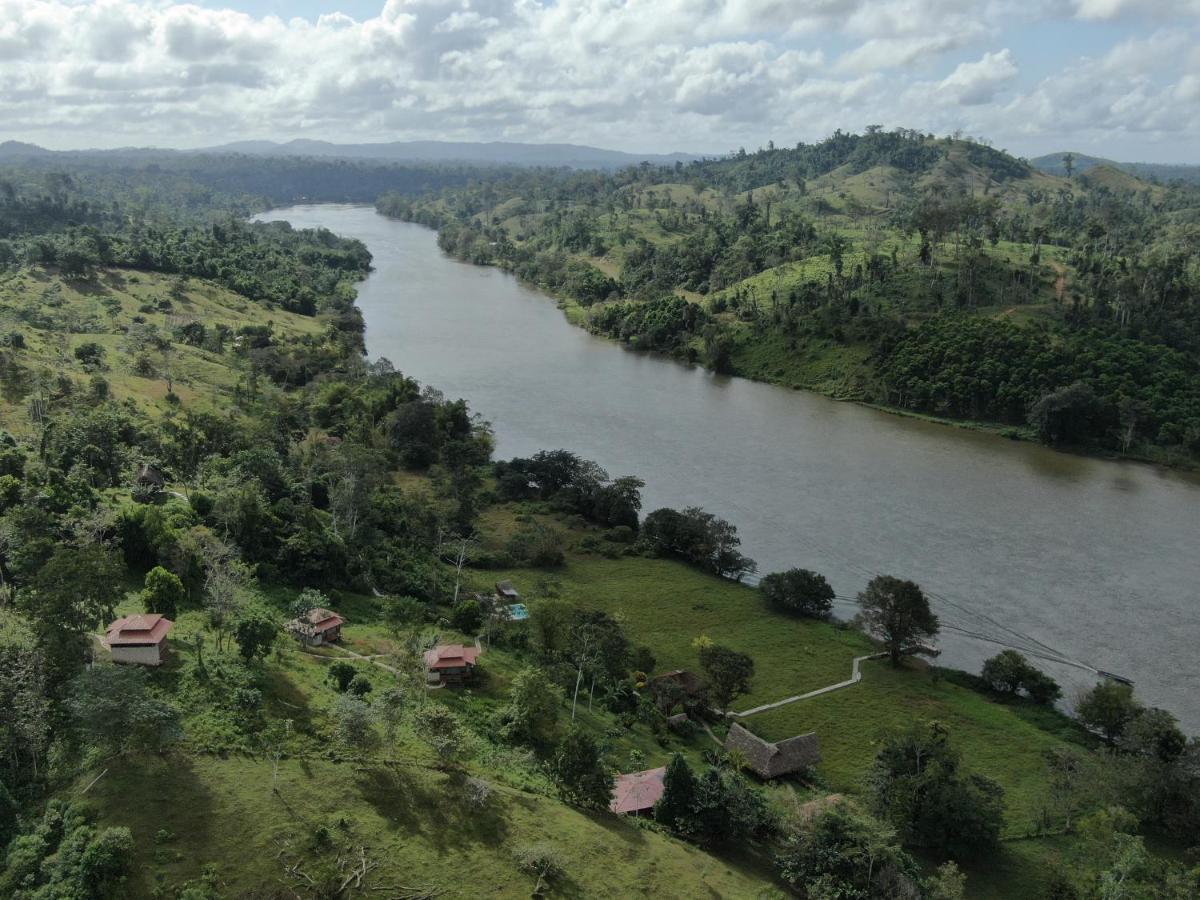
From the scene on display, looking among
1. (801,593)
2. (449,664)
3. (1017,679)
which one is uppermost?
(449,664)

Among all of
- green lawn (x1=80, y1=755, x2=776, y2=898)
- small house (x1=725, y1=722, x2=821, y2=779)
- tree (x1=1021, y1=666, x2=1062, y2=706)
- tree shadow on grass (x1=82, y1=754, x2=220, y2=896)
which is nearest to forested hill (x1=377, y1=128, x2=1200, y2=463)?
tree (x1=1021, y1=666, x2=1062, y2=706)

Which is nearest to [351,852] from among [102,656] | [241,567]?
[102,656]

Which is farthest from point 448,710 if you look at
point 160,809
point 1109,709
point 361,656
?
point 1109,709

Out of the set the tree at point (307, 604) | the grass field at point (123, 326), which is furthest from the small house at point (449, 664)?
the grass field at point (123, 326)

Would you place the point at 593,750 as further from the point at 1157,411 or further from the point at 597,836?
the point at 1157,411

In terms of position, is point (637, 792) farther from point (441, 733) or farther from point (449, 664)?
point (449, 664)

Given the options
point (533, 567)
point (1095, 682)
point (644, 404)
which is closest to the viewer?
point (1095, 682)
